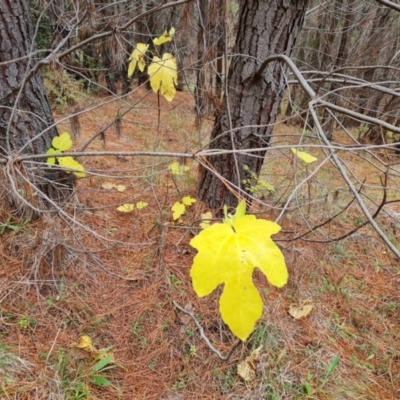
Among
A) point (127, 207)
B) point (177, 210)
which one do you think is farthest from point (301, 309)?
point (127, 207)

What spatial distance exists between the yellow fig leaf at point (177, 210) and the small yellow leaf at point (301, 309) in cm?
89

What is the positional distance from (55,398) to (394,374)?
1666mm

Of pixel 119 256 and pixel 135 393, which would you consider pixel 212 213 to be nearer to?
pixel 119 256

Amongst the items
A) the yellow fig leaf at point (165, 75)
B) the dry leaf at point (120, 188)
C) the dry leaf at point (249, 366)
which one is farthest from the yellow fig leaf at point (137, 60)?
Answer: the dry leaf at point (249, 366)

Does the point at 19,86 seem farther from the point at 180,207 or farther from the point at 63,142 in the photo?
the point at 180,207

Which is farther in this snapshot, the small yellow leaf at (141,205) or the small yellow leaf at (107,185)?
the small yellow leaf at (107,185)

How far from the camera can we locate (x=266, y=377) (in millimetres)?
1393

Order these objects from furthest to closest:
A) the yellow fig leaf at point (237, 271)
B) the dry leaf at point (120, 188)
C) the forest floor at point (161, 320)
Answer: the dry leaf at point (120, 188)
the forest floor at point (161, 320)
the yellow fig leaf at point (237, 271)

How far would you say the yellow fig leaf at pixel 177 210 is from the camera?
1953mm

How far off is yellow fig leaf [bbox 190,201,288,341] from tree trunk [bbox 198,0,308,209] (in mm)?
805

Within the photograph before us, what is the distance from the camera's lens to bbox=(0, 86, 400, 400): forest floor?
1322 mm

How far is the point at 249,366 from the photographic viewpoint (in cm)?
141

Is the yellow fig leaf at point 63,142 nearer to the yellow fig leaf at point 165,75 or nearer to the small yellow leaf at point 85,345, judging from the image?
the yellow fig leaf at point 165,75

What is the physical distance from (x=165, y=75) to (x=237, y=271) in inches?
48.5
